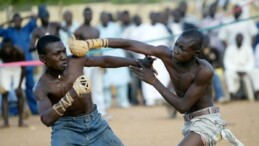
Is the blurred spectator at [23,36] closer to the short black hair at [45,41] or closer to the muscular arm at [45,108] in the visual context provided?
the short black hair at [45,41]

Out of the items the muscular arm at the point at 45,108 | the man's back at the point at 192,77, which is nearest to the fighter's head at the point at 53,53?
the muscular arm at the point at 45,108

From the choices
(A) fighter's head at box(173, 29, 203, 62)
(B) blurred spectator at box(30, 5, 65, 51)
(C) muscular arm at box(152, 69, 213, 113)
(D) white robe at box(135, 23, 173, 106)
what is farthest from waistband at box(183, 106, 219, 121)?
(D) white robe at box(135, 23, 173, 106)

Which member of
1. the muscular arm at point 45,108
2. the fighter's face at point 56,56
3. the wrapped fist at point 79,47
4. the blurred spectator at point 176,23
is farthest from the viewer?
the blurred spectator at point 176,23

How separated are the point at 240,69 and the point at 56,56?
9.60 metres

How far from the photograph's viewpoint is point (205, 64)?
275 inches

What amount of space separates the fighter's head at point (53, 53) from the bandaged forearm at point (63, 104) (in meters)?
0.54

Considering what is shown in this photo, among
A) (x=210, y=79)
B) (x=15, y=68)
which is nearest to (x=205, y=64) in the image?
(x=210, y=79)

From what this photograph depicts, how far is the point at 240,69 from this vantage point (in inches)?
623

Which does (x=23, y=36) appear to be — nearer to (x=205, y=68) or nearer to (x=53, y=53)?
(x=53, y=53)

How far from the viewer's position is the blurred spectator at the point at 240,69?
15812mm

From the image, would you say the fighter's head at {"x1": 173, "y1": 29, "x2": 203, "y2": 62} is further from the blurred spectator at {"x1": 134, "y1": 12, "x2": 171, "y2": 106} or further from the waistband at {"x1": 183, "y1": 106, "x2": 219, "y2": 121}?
the blurred spectator at {"x1": 134, "y1": 12, "x2": 171, "y2": 106}

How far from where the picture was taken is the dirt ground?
1025 centimetres

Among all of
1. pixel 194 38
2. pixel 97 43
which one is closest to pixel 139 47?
pixel 97 43

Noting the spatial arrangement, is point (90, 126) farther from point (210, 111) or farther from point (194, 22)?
point (194, 22)
